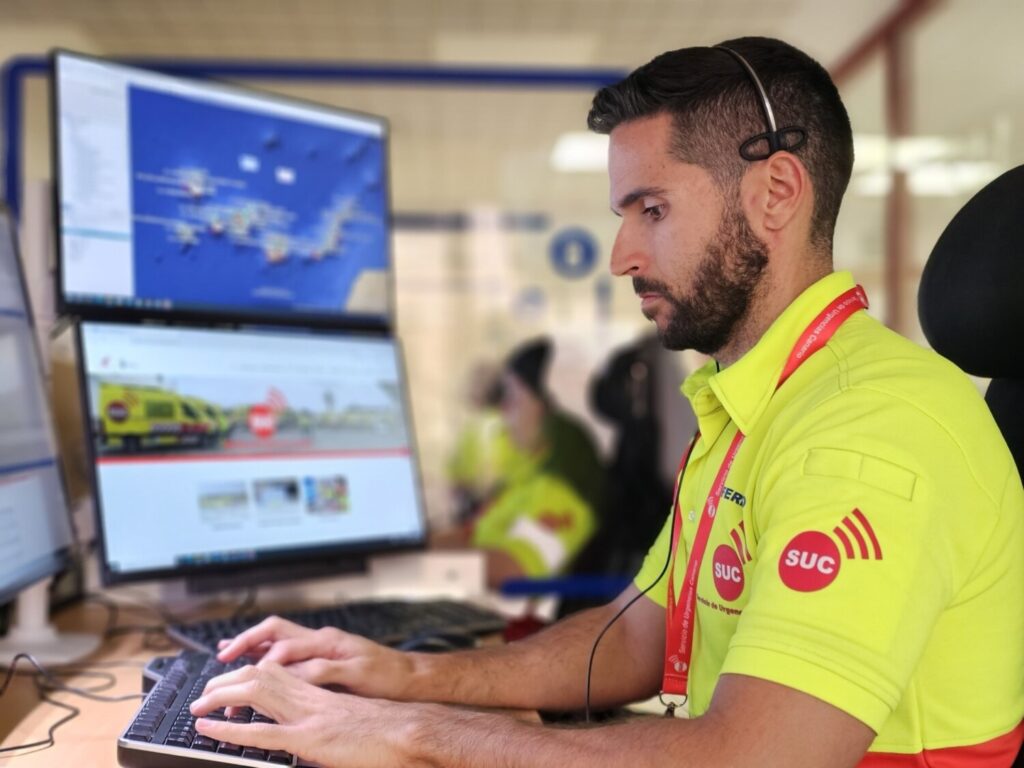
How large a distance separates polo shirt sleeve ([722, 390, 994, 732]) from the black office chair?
211 mm

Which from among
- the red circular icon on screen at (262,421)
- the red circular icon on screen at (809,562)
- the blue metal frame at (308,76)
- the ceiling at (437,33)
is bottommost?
the red circular icon on screen at (809,562)

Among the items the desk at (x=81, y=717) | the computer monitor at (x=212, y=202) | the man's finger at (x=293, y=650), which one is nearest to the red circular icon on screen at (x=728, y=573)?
the man's finger at (x=293, y=650)

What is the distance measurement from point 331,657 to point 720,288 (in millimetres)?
567

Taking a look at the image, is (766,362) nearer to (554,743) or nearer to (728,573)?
(728,573)

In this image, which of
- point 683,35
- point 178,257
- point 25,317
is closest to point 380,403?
point 178,257

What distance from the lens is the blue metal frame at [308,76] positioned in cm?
252

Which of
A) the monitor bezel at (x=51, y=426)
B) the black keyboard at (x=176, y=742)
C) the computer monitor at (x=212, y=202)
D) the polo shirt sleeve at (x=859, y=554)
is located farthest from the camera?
the computer monitor at (x=212, y=202)

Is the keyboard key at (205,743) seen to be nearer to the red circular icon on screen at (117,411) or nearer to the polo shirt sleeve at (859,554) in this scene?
the polo shirt sleeve at (859,554)

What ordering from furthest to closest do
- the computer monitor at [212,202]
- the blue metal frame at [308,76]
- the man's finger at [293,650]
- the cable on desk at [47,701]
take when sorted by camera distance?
the blue metal frame at [308,76] → the computer monitor at [212,202] → the man's finger at [293,650] → the cable on desk at [47,701]

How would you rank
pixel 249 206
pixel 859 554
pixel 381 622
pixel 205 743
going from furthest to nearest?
pixel 249 206 < pixel 381 622 < pixel 205 743 < pixel 859 554

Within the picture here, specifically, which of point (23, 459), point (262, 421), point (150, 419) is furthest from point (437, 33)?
point (23, 459)

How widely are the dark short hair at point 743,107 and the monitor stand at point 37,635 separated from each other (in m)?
0.97

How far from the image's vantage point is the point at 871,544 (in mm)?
708

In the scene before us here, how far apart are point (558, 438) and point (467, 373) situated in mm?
826
